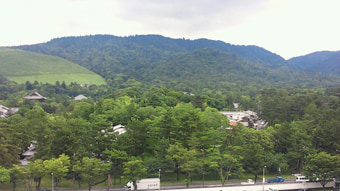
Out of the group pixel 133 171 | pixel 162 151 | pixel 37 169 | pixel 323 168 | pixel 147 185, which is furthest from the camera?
pixel 162 151

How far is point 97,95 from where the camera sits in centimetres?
11806

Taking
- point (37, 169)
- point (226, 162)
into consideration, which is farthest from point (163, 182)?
point (37, 169)

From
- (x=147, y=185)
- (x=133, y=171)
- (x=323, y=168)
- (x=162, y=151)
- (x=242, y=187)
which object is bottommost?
(x=242, y=187)

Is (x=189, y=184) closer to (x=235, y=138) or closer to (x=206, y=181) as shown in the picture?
(x=206, y=181)

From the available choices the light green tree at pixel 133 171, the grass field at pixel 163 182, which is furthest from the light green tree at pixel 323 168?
the light green tree at pixel 133 171

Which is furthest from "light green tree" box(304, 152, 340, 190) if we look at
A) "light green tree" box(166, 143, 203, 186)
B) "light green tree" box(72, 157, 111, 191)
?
"light green tree" box(72, 157, 111, 191)

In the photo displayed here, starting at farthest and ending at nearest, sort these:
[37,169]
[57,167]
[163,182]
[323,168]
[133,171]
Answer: [163,182], [323,168], [133,171], [57,167], [37,169]

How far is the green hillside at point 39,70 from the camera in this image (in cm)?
14088

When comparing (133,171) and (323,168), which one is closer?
(133,171)

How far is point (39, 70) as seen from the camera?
511ft

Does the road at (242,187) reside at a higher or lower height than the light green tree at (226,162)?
lower

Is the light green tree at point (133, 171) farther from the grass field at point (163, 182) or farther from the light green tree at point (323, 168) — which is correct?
the light green tree at point (323, 168)

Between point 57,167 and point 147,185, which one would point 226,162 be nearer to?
point 147,185

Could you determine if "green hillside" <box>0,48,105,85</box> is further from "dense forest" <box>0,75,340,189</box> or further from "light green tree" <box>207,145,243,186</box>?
"light green tree" <box>207,145,243,186</box>
